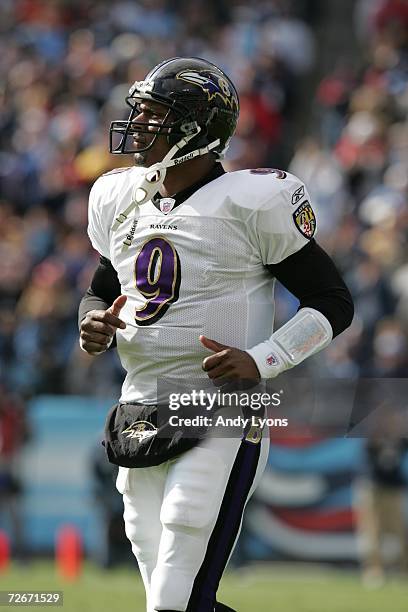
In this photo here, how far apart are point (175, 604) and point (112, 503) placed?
567cm

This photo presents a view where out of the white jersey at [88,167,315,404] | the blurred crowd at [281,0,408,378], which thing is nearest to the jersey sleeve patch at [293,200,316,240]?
the white jersey at [88,167,315,404]

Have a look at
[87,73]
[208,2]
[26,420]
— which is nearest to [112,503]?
[26,420]

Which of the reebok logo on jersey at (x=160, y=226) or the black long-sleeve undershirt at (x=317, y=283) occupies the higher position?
the reebok logo on jersey at (x=160, y=226)

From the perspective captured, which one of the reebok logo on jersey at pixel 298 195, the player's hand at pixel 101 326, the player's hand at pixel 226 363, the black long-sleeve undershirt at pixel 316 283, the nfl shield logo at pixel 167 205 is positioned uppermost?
the reebok logo on jersey at pixel 298 195

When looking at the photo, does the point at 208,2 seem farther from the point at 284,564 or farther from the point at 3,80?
the point at 284,564

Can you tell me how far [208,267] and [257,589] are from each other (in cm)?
465

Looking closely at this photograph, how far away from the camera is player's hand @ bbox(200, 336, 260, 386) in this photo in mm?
3898

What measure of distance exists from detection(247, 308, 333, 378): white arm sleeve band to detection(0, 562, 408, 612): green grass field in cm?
312

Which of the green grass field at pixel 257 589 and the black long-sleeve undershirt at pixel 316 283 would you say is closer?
the black long-sleeve undershirt at pixel 316 283

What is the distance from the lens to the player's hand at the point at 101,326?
4012mm

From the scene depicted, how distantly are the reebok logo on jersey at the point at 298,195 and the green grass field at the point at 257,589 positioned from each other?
10.9 ft

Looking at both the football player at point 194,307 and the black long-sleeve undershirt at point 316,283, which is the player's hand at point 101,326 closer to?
the football player at point 194,307

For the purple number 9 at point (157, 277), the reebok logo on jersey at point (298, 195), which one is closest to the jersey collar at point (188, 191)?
the purple number 9 at point (157, 277)

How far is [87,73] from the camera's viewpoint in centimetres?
1223
